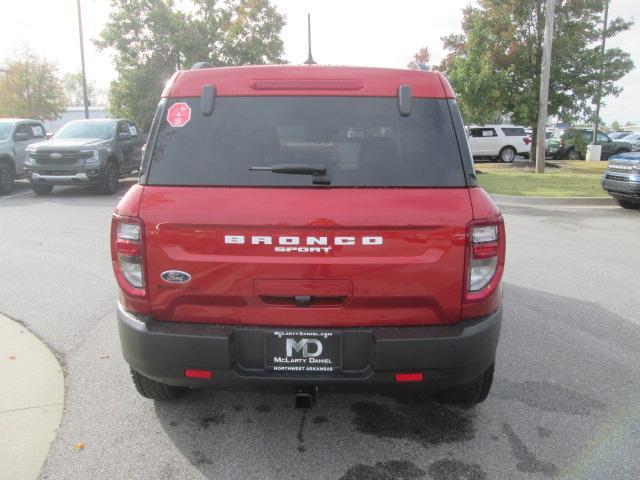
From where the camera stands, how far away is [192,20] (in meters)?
25.8

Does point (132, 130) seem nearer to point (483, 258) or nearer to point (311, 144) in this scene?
point (311, 144)

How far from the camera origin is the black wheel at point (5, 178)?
45.7ft

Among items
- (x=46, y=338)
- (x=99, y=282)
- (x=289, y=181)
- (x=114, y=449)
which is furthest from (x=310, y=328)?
(x=99, y=282)

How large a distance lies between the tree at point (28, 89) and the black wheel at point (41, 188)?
81.4 feet

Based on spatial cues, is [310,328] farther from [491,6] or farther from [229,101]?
[491,6]

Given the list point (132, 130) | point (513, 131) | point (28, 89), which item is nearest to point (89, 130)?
point (132, 130)

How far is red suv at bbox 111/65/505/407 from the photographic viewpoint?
2516mm

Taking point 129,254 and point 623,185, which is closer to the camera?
point 129,254

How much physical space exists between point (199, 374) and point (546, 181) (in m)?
15.6

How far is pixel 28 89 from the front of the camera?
34812 mm

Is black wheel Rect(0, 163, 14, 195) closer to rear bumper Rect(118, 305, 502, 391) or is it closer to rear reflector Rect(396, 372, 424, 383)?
rear bumper Rect(118, 305, 502, 391)

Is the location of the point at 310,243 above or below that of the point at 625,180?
above

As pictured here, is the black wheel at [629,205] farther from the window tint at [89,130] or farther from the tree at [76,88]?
the tree at [76,88]

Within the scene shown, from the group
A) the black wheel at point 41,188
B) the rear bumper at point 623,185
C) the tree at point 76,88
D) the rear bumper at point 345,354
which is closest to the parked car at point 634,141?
the rear bumper at point 623,185
